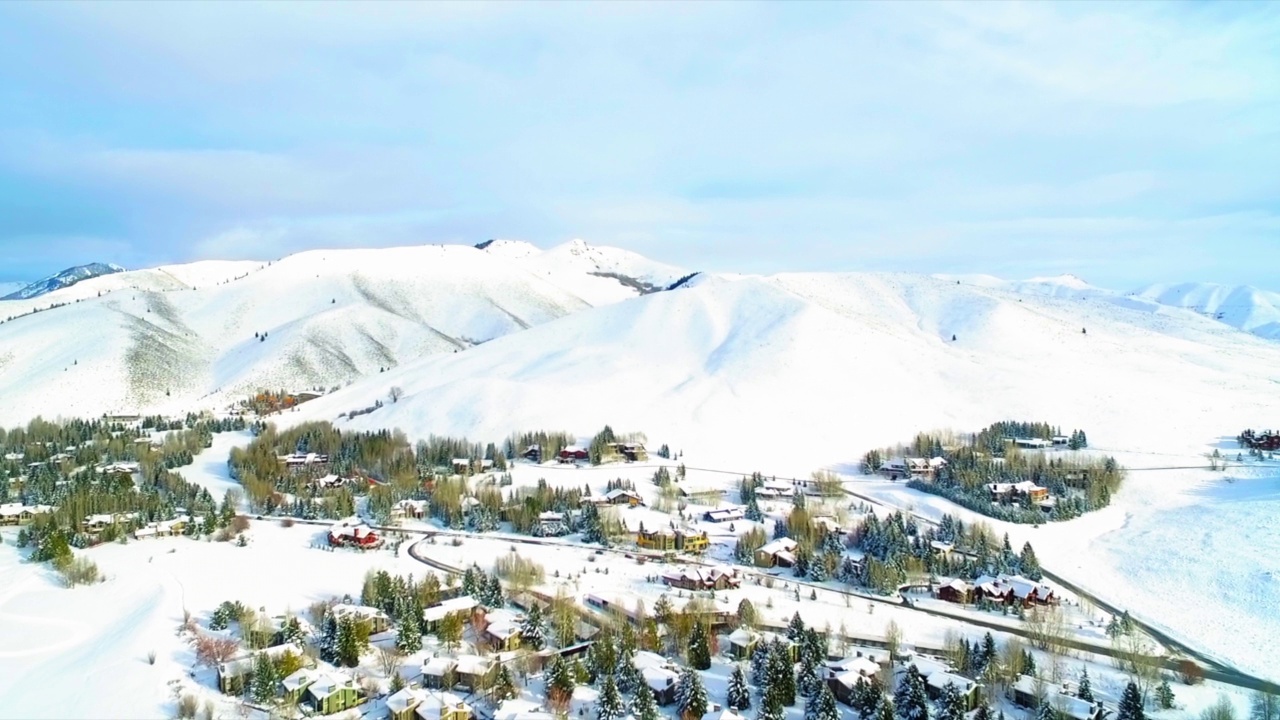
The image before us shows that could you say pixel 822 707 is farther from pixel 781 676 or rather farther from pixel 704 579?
pixel 704 579

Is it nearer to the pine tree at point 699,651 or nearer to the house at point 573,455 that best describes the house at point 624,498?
the house at point 573,455

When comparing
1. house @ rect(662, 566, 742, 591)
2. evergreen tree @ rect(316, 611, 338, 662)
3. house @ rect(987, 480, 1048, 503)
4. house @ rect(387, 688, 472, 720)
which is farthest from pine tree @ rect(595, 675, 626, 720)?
house @ rect(987, 480, 1048, 503)

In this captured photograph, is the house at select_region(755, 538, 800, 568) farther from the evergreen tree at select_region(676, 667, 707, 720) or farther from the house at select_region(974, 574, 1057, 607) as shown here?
the evergreen tree at select_region(676, 667, 707, 720)

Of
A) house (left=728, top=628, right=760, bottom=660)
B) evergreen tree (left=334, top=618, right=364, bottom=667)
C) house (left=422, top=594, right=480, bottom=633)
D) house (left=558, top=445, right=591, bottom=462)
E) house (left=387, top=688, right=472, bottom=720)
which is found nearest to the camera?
house (left=387, top=688, right=472, bottom=720)

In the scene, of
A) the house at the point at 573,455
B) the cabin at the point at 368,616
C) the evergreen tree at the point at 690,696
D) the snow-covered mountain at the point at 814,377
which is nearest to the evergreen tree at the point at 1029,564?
the evergreen tree at the point at 690,696

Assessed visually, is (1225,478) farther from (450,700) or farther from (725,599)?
(450,700)

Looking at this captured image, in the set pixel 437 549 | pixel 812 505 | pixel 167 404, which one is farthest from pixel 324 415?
pixel 812 505

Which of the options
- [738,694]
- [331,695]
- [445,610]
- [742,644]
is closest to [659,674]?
[738,694]

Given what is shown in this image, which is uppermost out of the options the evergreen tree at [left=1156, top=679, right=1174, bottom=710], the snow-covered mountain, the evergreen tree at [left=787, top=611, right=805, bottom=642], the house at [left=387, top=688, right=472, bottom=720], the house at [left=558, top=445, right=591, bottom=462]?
the snow-covered mountain
